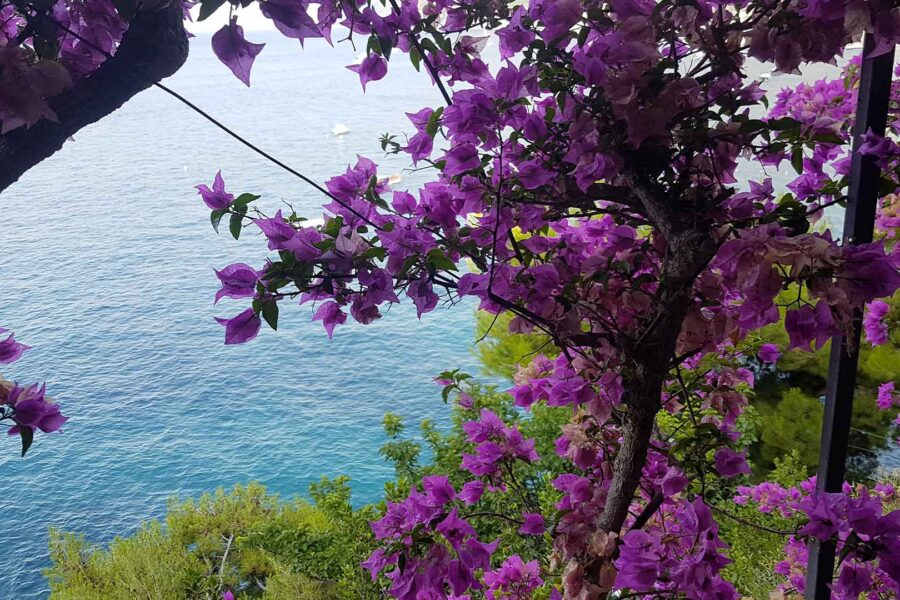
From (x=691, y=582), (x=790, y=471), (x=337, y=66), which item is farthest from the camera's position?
(x=337, y=66)

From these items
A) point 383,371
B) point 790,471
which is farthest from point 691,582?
point 383,371

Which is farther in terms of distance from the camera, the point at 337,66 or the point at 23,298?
the point at 337,66

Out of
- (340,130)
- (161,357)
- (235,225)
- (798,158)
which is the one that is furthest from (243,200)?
(340,130)

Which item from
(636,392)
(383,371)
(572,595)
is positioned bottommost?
(572,595)

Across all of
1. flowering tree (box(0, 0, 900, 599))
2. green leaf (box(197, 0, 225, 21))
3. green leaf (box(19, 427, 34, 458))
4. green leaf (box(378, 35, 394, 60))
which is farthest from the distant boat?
green leaf (box(197, 0, 225, 21))

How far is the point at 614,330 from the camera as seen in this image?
0.76m

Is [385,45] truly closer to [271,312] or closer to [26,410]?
[271,312]

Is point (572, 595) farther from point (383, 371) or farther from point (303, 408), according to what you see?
point (383, 371)

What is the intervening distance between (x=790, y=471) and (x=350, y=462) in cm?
236

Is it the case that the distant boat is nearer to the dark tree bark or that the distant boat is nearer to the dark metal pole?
the dark metal pole

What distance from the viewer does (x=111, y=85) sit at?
470 mm

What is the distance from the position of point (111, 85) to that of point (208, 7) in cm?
13

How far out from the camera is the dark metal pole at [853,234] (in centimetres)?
77

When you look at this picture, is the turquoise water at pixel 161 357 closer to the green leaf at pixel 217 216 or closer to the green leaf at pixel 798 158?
the green leaf at pixel 217 216
